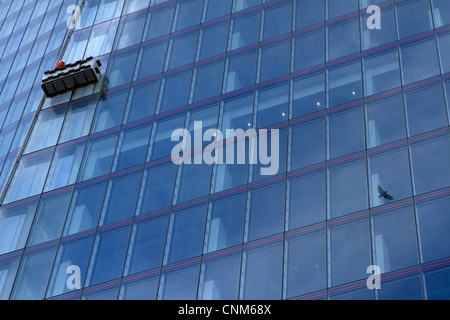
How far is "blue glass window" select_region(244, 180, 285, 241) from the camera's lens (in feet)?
133

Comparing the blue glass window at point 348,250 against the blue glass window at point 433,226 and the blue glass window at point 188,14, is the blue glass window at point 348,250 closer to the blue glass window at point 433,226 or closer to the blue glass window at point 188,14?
the blue glass window at point 433,226

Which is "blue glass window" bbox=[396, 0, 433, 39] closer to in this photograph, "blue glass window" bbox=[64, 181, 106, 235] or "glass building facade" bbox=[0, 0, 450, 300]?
"glass building facade" bbox=[0, 0, 450, 300]

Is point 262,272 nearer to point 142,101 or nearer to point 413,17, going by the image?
point 142,101

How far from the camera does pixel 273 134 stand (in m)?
44.6

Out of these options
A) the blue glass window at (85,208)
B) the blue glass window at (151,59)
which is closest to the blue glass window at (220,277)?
the blue glass window at (85,208)

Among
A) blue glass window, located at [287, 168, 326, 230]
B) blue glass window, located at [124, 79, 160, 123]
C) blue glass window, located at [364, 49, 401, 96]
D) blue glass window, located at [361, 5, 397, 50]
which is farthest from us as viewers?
blue glass window, located at [124, 79, 160, 123]

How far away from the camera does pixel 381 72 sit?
44562mm

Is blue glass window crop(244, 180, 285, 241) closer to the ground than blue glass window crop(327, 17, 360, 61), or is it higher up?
closer to the ground

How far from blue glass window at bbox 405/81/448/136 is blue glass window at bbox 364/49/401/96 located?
4.48 ft

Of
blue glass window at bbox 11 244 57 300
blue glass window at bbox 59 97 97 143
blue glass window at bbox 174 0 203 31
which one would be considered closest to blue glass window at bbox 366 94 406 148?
blue glass window at bbox 174 0 203 31

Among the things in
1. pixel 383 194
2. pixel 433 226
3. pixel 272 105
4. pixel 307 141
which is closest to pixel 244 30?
pixel 272 105

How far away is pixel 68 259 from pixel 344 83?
16584mm

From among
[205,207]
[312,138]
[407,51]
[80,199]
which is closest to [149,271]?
[205,207]

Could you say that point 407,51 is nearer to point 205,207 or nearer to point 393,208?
point 393,208
